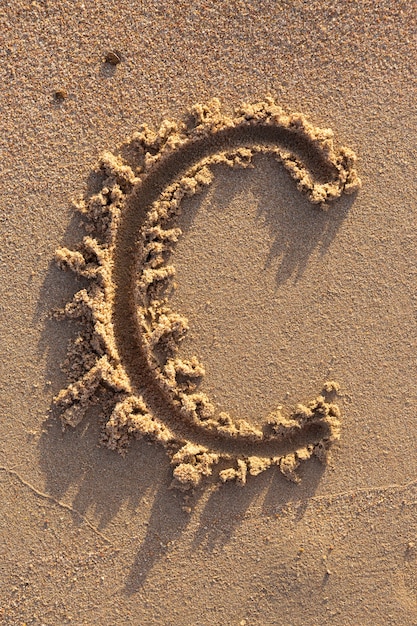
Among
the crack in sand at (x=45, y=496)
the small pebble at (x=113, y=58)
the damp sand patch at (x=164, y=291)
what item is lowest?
the crack in sand at (x=45, y=496)

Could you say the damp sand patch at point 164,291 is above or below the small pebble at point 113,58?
below

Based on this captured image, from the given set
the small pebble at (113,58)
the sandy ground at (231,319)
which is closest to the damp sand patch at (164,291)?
the sandy ground at (231,319)

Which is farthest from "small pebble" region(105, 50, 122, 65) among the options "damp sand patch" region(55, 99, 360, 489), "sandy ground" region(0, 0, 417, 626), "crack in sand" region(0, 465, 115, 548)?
"crack in sand" region(0, 465, 115, 548)

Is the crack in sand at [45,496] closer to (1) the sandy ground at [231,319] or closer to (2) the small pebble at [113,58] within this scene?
(1) the sandy ground at [231,319]

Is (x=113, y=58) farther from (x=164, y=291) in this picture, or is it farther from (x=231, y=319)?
(x=231, y=319)

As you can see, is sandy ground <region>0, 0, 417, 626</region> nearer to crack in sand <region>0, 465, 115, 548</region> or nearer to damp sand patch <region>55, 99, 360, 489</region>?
crack in sand <region>0, 465, 115, 548</region>

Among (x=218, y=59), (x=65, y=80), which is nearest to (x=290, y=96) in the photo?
(x=218, y=59)

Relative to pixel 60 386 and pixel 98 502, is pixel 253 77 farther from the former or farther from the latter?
pixel 98 502
